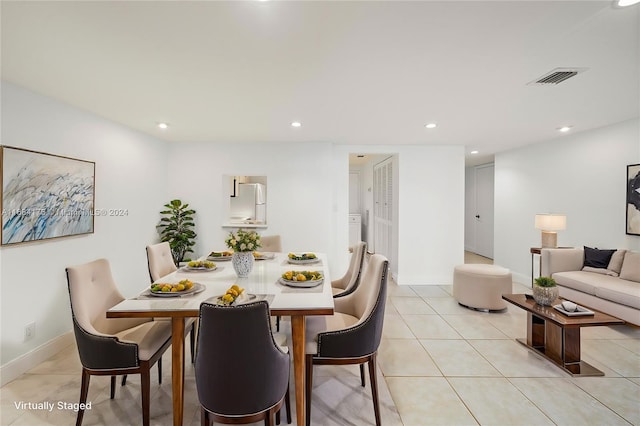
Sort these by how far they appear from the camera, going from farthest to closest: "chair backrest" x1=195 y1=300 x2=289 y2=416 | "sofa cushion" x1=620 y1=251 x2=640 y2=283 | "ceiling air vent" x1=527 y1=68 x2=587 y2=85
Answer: "sofa cushion" x1=620 y1=251 x2=640 y2=283 < "ceiling air vent" x1=527 y1=68 x2=587 y2=85 < "chair backrest" x1=195 y1=300 x2=289 y2=416

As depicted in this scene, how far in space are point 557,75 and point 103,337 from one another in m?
3.56

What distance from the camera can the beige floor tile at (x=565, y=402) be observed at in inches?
75.9

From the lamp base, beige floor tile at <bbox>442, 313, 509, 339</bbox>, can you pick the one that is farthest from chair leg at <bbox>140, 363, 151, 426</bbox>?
the lamp base

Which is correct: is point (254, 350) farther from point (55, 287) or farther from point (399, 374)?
point (55, 287)

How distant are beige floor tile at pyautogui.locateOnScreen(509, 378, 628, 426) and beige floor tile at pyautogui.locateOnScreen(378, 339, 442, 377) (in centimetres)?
63

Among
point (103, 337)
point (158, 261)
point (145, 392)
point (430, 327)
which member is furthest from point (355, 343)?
point (158, 261)

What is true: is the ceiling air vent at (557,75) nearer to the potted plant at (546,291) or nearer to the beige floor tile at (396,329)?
the potted plant at (546,291)

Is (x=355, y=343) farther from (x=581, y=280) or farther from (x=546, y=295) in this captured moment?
(x=581, y=280)

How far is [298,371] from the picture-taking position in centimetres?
177

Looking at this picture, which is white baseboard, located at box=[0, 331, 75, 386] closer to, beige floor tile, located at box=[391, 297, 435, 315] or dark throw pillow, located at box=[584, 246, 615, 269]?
beige floor tile, located at box=[391, 297, 435, 315]

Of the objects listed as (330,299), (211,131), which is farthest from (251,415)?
(211,131)

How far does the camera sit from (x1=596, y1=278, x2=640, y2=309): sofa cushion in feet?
9.81

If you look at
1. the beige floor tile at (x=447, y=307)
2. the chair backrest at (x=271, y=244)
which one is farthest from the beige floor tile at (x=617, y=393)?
the chair backrest at (x=271, y=244)

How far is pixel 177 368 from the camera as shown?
1.79 m
